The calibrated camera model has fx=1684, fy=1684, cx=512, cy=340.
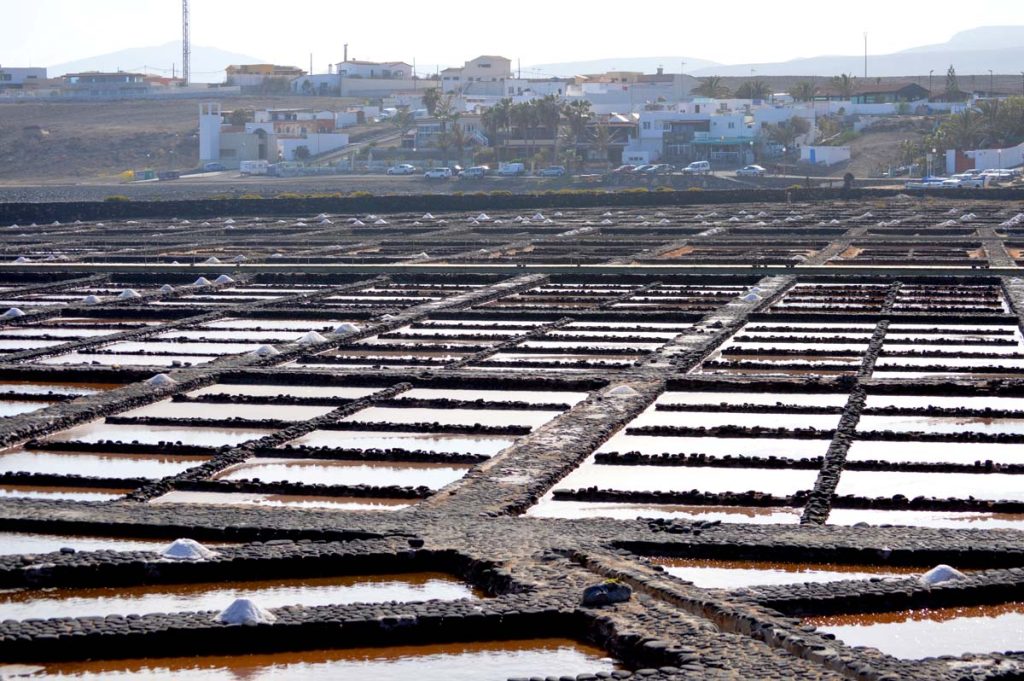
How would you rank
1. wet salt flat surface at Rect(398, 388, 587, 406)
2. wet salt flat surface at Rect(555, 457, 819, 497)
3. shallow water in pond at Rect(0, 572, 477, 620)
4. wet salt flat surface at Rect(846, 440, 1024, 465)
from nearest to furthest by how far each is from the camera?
shallow water in pond at Rect(0, 572, 477, 620), wet salt flat surface at Rect(555, 457, 819, 497), wet salt flat surface at Rect(846, 440, 1024, 465), wet salt flat surface at Rect(398, 388, 587, 406)

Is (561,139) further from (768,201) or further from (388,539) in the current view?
(388,539)

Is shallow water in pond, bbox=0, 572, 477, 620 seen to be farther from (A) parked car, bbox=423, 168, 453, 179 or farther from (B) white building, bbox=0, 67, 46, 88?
(B) white building, bbox=0, 67, 46, 88

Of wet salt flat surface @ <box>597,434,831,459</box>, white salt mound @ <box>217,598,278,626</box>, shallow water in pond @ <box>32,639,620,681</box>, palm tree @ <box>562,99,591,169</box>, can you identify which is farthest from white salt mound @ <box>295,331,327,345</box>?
palm tree @ <box>562,99,591,169</box>

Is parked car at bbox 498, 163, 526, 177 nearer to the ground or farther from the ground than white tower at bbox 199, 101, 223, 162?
nearer to the ground

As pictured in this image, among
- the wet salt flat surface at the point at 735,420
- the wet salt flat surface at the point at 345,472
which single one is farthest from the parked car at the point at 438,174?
the wet salt flat surface at the point at 345,472

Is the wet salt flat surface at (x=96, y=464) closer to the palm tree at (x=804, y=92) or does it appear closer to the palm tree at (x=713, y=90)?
the palm tree at (x=804, y=92)

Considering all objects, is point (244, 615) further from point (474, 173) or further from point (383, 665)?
point (474, 173)

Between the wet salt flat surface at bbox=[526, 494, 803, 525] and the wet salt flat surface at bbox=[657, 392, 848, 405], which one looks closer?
the wet salt flat surface at bbox=[526, 494, 803, 525]
